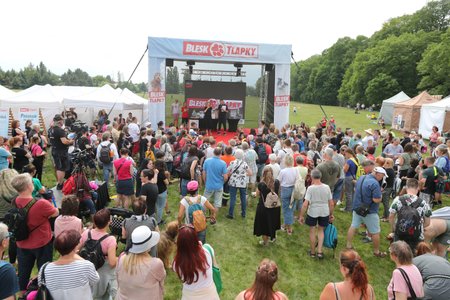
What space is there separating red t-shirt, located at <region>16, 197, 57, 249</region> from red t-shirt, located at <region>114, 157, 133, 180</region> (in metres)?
2.18

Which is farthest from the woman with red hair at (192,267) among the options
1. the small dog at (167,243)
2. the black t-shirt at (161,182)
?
the black t-shirt at (161,182)

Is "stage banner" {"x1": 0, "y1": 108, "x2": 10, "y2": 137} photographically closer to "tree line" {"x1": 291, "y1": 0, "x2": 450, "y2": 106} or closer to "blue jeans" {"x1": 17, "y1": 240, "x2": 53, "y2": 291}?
"blue jeans" {"x1": 17, "y1": 240, "x2": 53, "y2": 291}

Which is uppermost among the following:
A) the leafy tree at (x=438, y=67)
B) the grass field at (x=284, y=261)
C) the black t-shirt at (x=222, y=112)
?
the leafy tree at (x=438, y=67)

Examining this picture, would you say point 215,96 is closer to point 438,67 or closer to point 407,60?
point 438,67

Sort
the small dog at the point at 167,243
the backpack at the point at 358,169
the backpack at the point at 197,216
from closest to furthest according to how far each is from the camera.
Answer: the small dog at the point at 167,243 → the backpack at the point at 197,216 → the backpack at the point at 358,169

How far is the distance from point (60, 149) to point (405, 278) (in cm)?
689

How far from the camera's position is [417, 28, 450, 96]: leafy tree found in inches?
1156

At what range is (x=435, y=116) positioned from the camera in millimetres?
19609

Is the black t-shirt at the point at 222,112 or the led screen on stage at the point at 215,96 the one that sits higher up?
the led screen on stage at the point at 215,96

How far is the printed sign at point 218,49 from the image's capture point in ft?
41.9

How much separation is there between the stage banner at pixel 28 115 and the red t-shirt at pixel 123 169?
404 inches

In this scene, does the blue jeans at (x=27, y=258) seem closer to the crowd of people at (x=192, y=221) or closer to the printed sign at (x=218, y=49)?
the crowd of people at (x=192, y=221)

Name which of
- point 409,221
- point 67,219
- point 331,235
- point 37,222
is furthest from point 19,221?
point 409,221

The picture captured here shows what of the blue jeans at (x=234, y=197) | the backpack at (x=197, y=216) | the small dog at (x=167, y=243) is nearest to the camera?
the small dog at (x=167, y=243)
